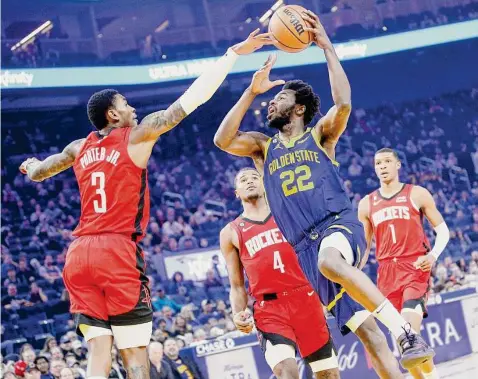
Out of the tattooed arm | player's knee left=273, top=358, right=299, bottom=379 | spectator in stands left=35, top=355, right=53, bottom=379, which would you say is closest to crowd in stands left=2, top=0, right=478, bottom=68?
spectator in stands left=35, top=355, right=53, bottom=379

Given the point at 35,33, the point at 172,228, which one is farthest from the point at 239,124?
the point at 35,33

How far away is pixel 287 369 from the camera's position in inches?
235

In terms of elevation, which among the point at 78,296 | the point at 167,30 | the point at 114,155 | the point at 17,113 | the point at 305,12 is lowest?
the point at 78,296

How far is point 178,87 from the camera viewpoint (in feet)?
84.2

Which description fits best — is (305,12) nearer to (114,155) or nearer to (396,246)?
(114,155)

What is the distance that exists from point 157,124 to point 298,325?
208 cm

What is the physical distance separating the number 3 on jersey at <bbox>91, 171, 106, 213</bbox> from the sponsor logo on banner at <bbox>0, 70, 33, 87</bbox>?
16476 millimetres

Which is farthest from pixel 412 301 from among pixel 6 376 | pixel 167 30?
pixel 167 30

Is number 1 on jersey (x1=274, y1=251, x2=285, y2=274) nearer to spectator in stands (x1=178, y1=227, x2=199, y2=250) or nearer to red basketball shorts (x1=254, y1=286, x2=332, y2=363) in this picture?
red basketball shorts (x1=254, y1=286, x2=332, y2=363)

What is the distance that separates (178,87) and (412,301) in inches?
747

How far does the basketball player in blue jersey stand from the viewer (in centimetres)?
567

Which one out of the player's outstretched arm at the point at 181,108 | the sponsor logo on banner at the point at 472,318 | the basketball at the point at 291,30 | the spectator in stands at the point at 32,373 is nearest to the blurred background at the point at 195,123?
the sponsor logo on banner at the point at 472,318

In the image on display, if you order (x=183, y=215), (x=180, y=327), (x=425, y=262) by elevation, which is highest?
(x=183, y=215)

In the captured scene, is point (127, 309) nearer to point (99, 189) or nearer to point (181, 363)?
point (99, 189)
